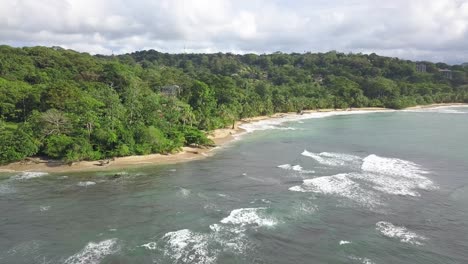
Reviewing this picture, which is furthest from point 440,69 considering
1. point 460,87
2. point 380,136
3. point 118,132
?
point 118,132

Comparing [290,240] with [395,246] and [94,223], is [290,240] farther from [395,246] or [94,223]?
[94,223]

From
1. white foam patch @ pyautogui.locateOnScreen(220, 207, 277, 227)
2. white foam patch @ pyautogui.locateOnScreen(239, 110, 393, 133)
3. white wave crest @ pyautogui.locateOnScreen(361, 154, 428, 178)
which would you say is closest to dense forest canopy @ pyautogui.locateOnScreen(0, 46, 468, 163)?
white foam patch @ pyautogui.locateOnScreen(239, 110, 393, 133)

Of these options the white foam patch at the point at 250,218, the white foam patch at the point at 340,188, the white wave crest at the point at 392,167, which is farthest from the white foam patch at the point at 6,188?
the white wave crest at the point at 392,167

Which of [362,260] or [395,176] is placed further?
[395,176]

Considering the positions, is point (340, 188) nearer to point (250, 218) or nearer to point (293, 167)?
point (293, 167)

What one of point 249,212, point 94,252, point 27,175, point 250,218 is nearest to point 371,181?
point 249,212

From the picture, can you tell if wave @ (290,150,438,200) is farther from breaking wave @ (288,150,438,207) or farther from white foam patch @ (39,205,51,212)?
white foam patch @ (39,205,51,212)
